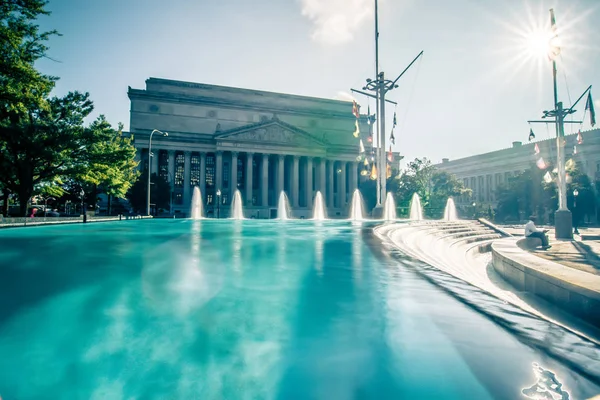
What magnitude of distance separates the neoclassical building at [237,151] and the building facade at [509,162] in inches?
1296

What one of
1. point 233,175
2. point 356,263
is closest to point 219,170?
point 233,175

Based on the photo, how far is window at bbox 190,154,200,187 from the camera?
190ft

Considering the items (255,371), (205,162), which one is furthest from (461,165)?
(255,371)

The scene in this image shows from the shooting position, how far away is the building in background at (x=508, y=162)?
5997 centimetres

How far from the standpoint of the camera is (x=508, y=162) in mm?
77875

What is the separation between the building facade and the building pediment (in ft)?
120

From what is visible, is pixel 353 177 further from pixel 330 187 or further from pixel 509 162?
pixel 509 162

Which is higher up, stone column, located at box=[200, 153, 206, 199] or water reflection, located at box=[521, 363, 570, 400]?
stone column, located at box=[200, 153, 206, 199]

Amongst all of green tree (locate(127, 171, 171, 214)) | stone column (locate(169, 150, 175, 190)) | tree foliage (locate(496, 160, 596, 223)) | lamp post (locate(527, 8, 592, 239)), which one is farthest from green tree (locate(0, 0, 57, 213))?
tree foliage (locate(496, 160, 596, 223))

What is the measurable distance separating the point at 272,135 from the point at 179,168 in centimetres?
1689

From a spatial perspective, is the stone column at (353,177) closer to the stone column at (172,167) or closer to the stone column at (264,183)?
the stone column at (264,183)

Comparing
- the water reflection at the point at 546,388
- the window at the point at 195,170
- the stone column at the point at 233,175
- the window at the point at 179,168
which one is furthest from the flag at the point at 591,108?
the window at the point at 179,168

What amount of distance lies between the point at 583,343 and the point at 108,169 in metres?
28.8

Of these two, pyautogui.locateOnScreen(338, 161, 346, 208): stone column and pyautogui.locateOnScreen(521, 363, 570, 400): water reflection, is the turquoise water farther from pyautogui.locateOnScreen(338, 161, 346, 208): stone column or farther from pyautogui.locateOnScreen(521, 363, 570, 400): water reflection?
pyautogui.locateOnScreen(338, 161, 346, 208): stone column
